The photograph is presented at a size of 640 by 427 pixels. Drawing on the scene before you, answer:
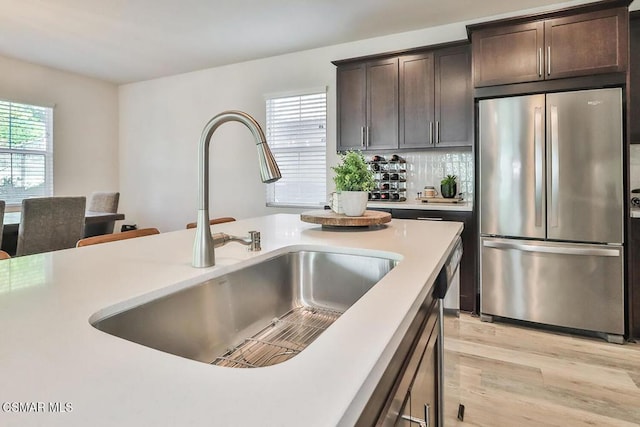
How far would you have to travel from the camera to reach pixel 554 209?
276cm

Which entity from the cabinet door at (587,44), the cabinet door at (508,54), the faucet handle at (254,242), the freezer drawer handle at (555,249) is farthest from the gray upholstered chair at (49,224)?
the cabinet door at (587,44)

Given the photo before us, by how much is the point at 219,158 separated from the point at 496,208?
343cm

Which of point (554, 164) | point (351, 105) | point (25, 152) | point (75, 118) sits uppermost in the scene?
point (75, 118)

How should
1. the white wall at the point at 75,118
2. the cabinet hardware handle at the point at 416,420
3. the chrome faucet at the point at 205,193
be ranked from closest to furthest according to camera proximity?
the cabinet hardware handle at the point at 416,420, the chrome faucet at the point at 205,193, the white wall at the point at 75,118

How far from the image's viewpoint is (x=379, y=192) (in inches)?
153

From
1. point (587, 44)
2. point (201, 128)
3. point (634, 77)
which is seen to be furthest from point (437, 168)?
point (201, 128)

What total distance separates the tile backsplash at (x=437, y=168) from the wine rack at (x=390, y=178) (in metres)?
0.06

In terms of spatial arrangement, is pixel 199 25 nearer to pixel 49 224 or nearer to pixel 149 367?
A: pixel 49 224

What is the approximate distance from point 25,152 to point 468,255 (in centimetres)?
525

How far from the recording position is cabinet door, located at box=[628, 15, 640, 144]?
110 inches

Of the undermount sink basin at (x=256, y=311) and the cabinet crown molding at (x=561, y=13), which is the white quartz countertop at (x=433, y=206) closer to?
the cabinet crown molding at (x=561, y=13)

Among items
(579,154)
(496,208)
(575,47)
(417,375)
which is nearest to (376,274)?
(417,375)

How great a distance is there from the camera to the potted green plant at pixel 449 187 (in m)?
3.54

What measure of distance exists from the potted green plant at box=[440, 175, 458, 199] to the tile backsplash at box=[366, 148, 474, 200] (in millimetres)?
129
